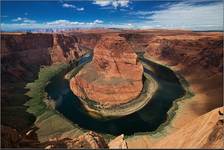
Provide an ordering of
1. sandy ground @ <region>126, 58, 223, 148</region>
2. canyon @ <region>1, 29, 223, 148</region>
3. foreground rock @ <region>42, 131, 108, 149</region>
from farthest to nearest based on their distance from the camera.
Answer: sandy ground @ <region>126, 58, 223, 148</region>
canyon @ <region>1, 29, 223, 148</region>
foreground rock @ <region>42, 131, 108, 149</region>

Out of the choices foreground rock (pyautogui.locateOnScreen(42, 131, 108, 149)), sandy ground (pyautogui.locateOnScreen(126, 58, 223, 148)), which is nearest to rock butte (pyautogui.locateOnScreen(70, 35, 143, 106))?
sandy ground (pyautogui.locateOnScreen(126, 58, 223, 148))

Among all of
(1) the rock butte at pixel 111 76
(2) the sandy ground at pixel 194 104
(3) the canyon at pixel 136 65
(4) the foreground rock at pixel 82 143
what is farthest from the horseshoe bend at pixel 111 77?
(4) the foreground rock at pixel 82 143

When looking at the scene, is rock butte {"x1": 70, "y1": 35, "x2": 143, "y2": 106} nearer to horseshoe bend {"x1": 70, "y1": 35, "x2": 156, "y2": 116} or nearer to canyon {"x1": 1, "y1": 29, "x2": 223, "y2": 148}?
horseshoe bend {"x1": 70, "y1": 35, "x2": 156, "y2": 116}

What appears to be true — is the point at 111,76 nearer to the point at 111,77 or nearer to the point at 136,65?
the point at 111,77

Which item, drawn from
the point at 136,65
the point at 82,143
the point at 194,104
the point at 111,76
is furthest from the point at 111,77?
the point at 82,143

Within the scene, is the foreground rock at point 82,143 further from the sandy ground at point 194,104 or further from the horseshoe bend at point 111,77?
the horseshoe bend at point 111,77

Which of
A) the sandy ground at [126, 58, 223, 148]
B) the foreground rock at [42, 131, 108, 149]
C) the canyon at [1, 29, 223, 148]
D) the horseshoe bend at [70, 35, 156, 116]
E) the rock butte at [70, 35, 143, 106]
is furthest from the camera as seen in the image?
the rock butte at [70, 35, 143, 106]

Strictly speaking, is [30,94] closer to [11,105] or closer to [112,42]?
[11,105]
